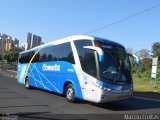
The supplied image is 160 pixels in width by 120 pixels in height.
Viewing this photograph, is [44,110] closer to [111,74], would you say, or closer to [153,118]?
[111,74]

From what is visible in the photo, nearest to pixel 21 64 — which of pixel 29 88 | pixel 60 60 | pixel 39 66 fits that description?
pixel 29 88

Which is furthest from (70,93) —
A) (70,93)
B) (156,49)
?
(156,49)

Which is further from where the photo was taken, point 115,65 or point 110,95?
point 115,65

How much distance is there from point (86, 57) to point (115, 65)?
1.38 metres

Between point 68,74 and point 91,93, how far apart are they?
9.08 ft

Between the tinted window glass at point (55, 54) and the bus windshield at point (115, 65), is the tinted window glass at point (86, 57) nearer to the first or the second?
the bus windshield at point (115, 65)

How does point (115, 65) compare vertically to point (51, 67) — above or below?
above

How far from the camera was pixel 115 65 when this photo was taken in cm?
1480

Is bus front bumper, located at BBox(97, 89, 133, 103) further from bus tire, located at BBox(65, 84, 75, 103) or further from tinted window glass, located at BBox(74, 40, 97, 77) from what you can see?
bus tire, located at BBox(65, 84, 75, 103)

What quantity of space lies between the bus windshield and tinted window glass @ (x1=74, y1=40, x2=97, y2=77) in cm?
46

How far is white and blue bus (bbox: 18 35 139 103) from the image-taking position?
14.3m

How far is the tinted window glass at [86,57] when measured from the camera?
48.3 feet

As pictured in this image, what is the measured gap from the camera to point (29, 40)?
56.0 m

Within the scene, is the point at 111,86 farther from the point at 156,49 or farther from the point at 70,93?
the point at 156,49
